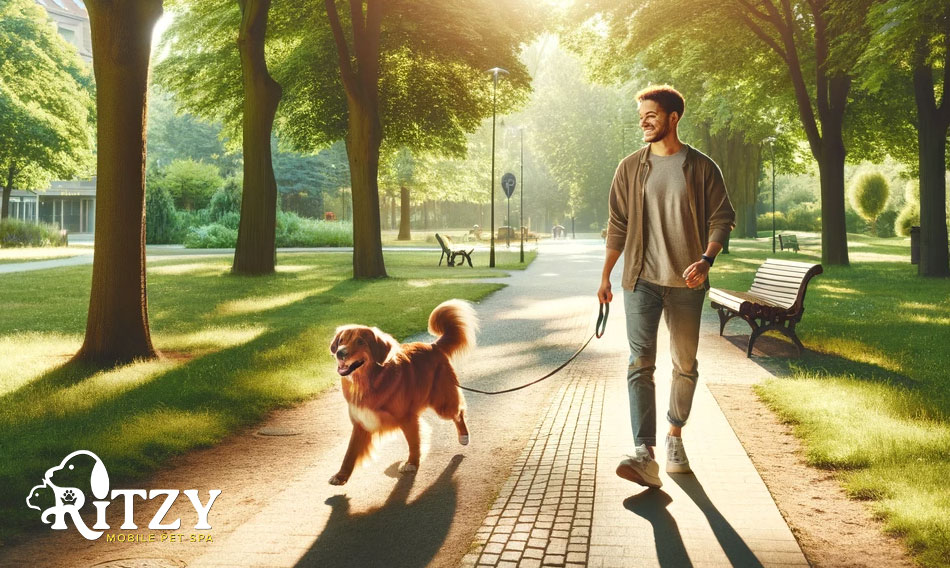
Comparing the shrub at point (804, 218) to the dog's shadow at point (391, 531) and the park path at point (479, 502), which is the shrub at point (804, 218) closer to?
the park path at point (479, 502)

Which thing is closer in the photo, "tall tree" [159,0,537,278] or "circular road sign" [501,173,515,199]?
"tall tree" [159,0,537,278]

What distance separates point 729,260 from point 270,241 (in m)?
17.5

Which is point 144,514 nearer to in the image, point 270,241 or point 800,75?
point 270,241

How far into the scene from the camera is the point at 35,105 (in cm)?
3712

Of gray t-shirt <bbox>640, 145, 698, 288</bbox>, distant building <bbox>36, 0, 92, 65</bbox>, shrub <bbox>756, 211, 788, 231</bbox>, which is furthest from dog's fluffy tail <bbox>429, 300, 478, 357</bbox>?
distant building <bbox>36, 0, 92, 65</bbox>

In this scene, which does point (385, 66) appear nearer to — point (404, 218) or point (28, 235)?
point (28, 235)

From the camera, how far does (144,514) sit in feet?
14.9

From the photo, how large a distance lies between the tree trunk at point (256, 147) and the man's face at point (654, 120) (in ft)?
53.8

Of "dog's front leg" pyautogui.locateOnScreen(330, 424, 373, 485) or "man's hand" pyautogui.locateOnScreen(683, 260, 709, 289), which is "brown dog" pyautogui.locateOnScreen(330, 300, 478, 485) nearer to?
"dog's front leg" pyautogui.locateOnScreen(330, 424, 373, 485)

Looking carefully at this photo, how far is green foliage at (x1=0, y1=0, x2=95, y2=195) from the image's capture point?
120ft

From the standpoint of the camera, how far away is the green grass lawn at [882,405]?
443cm

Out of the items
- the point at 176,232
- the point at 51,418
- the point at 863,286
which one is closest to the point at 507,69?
the point at 863,286

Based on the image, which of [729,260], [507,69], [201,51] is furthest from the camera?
[729,260]

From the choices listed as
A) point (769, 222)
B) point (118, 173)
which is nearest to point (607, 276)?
point (118, 173)
